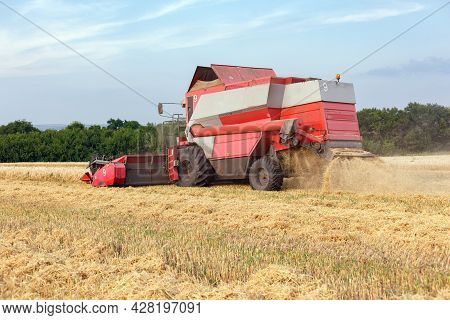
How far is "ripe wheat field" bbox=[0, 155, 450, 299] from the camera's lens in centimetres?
370

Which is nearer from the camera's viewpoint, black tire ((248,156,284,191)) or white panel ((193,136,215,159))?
black tire ((248,156,284,191))

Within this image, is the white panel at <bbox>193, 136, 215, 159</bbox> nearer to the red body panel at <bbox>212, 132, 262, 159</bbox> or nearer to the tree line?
the red body panel at <bbox>212, 132, 262, 159</bbox>

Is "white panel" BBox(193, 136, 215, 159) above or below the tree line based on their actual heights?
below

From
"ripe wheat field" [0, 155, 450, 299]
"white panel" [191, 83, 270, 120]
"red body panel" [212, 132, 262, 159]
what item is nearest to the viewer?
"ripe wheat field" [0, 155, 450, 299]

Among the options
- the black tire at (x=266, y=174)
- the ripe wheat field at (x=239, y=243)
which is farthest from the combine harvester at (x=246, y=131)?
the ripe wheat field at (x=239, y=243)

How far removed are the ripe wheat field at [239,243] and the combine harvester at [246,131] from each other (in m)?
0.70

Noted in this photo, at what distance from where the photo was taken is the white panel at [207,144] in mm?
11738

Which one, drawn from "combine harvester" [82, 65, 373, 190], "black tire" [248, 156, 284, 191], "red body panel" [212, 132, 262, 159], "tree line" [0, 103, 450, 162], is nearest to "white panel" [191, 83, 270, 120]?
"combine harvester" [82, 65, 373, 190]

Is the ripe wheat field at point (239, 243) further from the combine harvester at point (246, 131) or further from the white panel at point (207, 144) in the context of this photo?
the white panel at point (207, 144)

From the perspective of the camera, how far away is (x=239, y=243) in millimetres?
5504

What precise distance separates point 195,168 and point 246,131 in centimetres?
155

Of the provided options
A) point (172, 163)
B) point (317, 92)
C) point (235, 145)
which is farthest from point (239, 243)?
point (172, 163)
